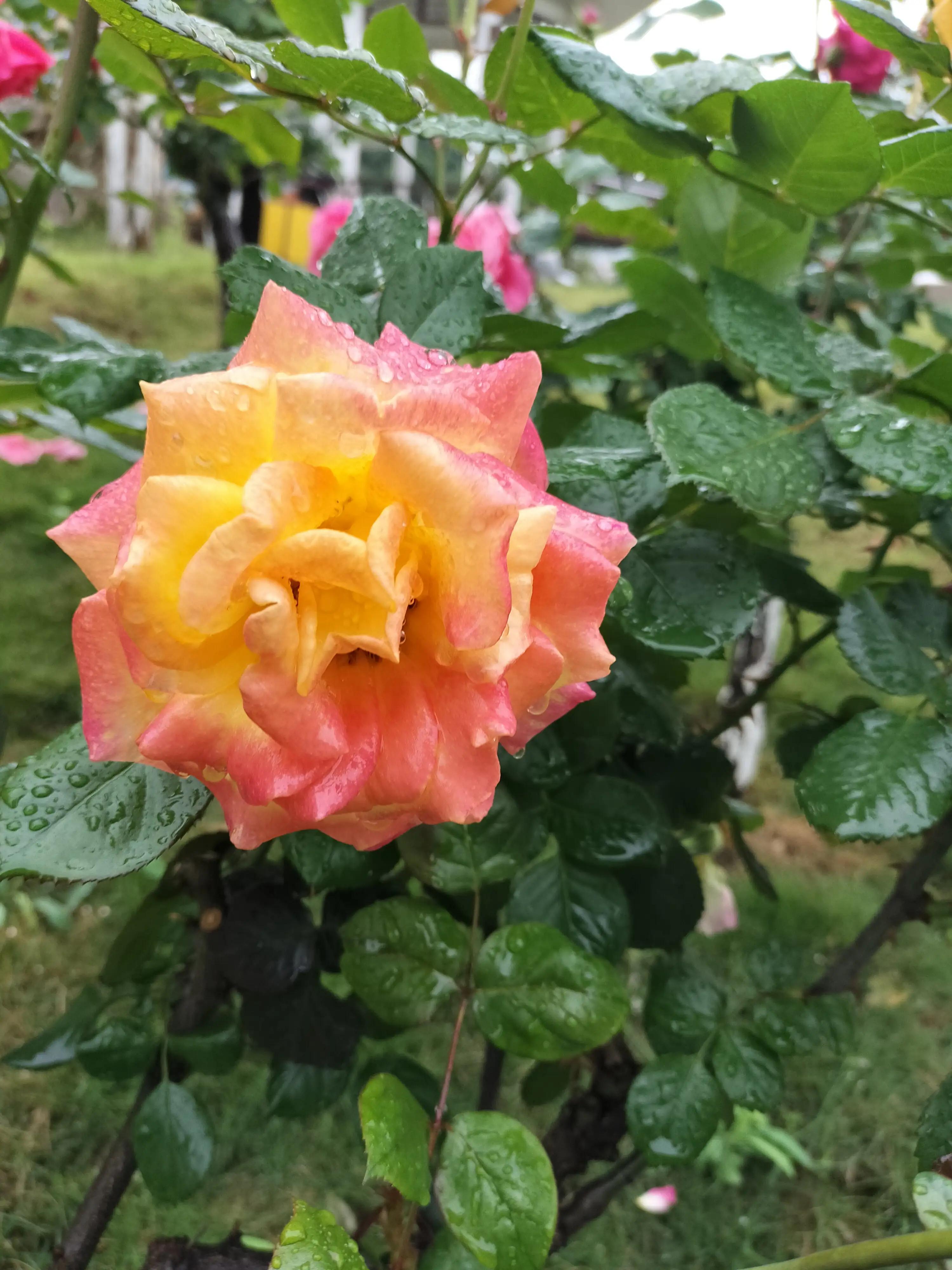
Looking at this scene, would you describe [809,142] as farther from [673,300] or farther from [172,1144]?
[172,1144]

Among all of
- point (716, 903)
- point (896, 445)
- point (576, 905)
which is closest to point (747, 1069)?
point (576, 905)

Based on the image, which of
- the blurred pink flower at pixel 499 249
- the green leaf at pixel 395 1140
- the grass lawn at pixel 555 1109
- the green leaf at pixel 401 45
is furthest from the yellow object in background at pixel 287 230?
the green leaf at pixel 395 1140

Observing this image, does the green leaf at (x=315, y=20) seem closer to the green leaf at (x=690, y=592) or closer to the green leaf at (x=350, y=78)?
the green leaf at (x=350, y=78)

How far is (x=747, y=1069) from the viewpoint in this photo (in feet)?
1.71

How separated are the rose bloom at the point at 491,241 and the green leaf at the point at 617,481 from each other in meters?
0.50

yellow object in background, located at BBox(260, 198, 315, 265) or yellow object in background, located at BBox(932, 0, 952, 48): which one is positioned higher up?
yellow object in background, located at BBox(932, 0, 952, 48)

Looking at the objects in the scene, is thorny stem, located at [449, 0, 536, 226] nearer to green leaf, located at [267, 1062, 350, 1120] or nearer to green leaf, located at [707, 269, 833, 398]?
green leaf, located at [707, 269, 833, 398]

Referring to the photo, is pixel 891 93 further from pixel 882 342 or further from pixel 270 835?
pixel 270 835

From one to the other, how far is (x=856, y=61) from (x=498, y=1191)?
132 cm

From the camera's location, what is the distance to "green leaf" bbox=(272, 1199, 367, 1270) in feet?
0.96

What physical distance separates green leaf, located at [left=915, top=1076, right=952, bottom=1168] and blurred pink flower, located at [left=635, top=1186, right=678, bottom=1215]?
54 centimetres

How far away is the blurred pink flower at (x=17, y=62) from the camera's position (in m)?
0.91

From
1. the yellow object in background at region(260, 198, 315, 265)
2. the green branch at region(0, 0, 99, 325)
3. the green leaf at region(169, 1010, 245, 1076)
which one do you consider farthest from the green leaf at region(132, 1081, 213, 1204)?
the yellow object in background at region(260, 198, 315, 265)

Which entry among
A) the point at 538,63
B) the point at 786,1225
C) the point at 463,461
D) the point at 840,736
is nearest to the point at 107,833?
the point at 463,461
